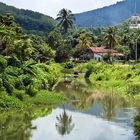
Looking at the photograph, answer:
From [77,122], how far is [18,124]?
15.8 feet

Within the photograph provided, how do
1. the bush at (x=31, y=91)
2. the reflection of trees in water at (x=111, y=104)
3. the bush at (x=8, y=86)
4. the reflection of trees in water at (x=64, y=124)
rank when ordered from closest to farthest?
the reflection of trees in water at (x=64, y=124) → the reflection of trees in water at (x=111, y=104) → the bush at (x=8, y=86) → the bush at (x=31, y=91)

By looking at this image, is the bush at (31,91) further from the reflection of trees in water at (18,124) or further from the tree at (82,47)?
the tree at (82,47)

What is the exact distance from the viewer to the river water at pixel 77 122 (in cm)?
2895

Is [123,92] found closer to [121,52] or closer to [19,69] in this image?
[19,69]

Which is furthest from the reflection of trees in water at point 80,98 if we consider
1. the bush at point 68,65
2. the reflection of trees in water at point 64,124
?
the bush at point 68,65

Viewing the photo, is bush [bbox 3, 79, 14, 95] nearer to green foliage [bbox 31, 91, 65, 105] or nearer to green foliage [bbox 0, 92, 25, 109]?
green foliage [bbox 0, 92, 25, 109]

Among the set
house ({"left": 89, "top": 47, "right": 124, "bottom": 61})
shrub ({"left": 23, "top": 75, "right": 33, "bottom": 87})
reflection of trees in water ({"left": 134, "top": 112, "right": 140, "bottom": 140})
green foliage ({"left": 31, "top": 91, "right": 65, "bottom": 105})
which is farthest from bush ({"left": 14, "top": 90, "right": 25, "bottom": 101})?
house ({"left": 89, "top": 47, "right": 124, "bottom": 61})

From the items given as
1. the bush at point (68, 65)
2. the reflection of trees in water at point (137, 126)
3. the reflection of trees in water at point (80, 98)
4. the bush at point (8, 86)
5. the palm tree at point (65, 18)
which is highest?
the palm tree at point (65, 18)

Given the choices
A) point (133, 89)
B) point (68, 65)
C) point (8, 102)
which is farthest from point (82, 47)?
point (8, 102)

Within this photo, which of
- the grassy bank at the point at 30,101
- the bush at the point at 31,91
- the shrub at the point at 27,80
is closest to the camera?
the grassy bank at the point at 30,101

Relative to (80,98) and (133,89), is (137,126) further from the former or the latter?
(133,89)

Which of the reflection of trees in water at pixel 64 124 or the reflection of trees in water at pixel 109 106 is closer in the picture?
the reflection of trees in water at pixel 64 124

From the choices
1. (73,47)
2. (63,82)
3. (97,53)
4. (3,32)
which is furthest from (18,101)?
(73,47)

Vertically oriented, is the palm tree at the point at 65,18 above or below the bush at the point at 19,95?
above
